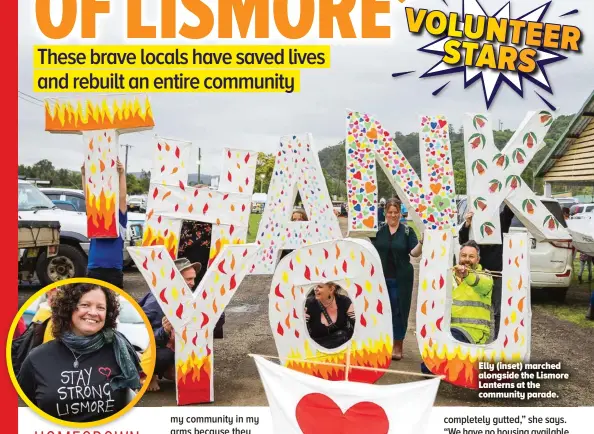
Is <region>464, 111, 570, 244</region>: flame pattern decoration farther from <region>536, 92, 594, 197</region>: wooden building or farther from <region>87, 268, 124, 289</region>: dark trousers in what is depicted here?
<region>536, 92, 594, 197</region>: wooden building

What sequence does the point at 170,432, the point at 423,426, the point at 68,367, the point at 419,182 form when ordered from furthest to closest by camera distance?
the point at 419,182, the point at 170,432, the point at 68,367, the point at 423,426

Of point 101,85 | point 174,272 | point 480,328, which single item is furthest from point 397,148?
point 101,85

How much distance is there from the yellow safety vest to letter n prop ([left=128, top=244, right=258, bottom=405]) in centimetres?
152

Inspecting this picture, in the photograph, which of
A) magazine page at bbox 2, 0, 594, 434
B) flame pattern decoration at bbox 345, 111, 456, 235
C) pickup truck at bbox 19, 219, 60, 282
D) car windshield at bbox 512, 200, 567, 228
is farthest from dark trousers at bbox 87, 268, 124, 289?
car windshield at bbox 512, 200, 567, 228

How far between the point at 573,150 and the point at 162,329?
689 cm

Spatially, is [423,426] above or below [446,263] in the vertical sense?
below

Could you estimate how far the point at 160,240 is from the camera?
4.25 metres

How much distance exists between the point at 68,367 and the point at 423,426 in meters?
2.24

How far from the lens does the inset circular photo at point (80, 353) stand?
3.84 meters

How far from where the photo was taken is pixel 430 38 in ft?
14.1

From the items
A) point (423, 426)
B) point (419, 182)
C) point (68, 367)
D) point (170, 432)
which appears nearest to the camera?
point (423, 426)

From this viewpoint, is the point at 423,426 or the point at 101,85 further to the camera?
the point at 101,85

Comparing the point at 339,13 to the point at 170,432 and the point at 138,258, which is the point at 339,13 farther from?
the point at 170,432

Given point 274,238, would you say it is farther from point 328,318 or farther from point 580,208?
point 580,208
